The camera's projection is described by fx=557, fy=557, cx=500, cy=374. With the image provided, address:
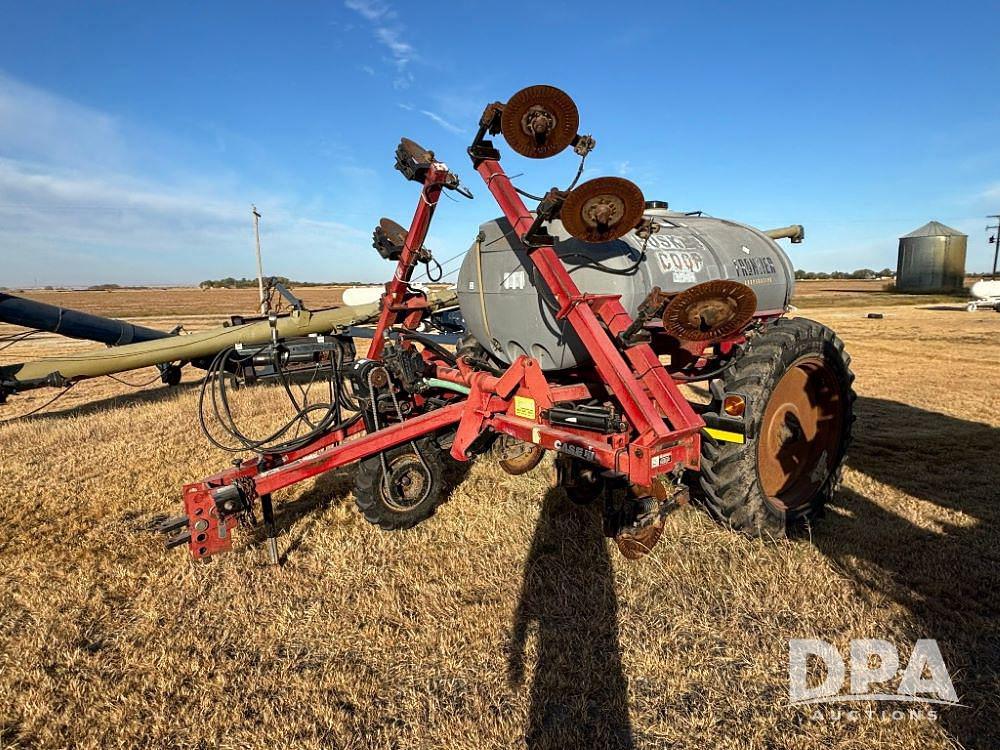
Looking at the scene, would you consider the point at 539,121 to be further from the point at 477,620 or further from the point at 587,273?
the point at 477,620

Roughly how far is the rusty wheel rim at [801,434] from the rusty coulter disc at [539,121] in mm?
2492

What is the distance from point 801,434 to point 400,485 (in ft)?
11.0

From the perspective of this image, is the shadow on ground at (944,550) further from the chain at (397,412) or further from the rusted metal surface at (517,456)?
the chain at (397,412)

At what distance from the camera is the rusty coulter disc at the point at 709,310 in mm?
2961

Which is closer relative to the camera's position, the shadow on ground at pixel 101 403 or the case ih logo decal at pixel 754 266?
the case ih logo decal at pixel 754 266

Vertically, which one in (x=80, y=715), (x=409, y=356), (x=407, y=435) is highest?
(x=409, y=356)

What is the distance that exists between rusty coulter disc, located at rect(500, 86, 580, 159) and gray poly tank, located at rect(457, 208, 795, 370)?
757mm

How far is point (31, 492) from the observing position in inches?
206

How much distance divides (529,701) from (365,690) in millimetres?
816

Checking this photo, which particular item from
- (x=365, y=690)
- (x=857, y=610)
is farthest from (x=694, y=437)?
(x=365, y=690)

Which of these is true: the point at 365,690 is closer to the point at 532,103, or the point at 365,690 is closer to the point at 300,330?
the point at 532,103

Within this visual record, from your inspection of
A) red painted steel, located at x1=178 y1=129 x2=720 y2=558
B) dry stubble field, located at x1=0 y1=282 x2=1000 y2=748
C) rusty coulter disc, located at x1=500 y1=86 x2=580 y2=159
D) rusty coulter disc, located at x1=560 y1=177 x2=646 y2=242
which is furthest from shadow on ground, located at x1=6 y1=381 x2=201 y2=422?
rusty coulter disc, located at x1=560 y1=177 x2=646 y2=242

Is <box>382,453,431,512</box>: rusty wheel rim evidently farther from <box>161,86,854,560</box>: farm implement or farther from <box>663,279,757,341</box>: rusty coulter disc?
<box>663,279,757,341</box>: rusty coulter disc
